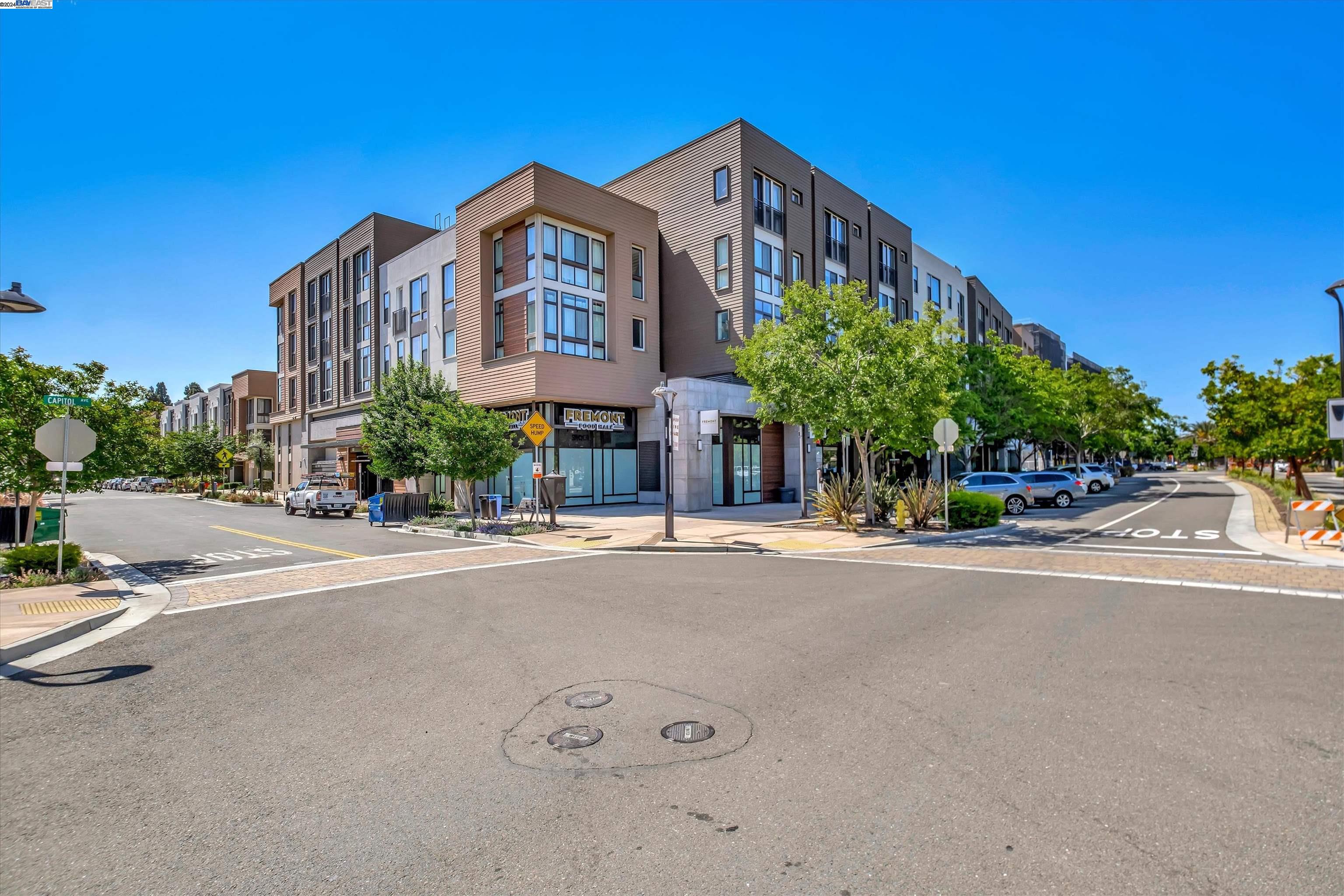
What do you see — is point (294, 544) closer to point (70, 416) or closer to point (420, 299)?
point (70, 416)

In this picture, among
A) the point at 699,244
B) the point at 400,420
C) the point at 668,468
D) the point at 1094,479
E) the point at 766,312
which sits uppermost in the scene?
the point at 699,244

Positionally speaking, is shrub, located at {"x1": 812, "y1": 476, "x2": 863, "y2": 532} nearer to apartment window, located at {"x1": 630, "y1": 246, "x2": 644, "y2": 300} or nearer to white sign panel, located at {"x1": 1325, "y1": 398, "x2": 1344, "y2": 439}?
white sign panel, located at {"x1": 1325, "y1": 398, "x2": 1344, "y2": 439}

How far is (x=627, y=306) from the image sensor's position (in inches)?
1201

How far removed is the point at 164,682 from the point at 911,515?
18.0 meters

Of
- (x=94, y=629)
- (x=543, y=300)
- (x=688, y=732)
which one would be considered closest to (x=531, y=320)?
(x=543, y=300)

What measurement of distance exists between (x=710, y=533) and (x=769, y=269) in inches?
726

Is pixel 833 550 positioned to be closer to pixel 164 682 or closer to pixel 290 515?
pixel 164 682

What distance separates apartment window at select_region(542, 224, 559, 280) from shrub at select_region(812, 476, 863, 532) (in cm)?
1455

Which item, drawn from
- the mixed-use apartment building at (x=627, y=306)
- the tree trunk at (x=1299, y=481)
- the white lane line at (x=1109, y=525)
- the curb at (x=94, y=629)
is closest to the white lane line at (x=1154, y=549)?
the white lane line at (x=1109, y=525)

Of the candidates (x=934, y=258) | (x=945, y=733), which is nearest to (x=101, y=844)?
(x=945, y=733)

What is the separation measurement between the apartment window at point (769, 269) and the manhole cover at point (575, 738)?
2963 cm

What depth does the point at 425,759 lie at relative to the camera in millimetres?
4406

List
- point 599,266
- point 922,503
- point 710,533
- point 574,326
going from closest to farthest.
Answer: point 710,533 < point 922,503 < point 574,326 < point 599,266

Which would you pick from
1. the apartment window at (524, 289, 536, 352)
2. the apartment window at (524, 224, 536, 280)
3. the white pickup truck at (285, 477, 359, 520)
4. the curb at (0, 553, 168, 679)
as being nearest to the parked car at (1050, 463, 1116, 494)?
the apartment window at (524, 289, 536, 352)
